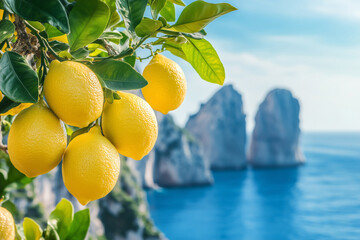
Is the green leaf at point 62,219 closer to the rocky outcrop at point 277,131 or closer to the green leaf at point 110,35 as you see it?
the green leaf at point 110,35

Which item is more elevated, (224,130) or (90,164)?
(90,164)

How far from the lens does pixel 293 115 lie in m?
30.9

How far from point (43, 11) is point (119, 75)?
0.33 feet

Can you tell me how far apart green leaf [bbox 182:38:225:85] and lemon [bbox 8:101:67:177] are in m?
0.21

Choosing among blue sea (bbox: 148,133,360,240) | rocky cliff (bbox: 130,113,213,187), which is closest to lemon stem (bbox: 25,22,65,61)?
blue sea (bbox: 148,133,360,240)

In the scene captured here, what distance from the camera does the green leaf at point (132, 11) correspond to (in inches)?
16.0

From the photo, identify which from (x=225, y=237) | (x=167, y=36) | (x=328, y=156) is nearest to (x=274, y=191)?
(x=225, y=237)

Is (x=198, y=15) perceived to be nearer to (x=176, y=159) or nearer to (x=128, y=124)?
(x=128, y=124)

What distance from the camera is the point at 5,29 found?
1.29 feet

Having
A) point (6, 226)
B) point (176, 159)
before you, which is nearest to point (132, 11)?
point (6, 226)

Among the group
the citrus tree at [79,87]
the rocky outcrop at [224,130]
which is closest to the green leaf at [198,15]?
the citrus tree at [79,87]

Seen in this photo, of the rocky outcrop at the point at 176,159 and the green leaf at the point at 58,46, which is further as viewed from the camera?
the rocky outcrop at the point at 176,159

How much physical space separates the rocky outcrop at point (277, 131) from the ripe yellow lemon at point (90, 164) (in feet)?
102

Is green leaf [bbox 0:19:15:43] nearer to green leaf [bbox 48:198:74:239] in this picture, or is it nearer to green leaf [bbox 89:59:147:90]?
green leaf [bbox 89:59:147:90]
